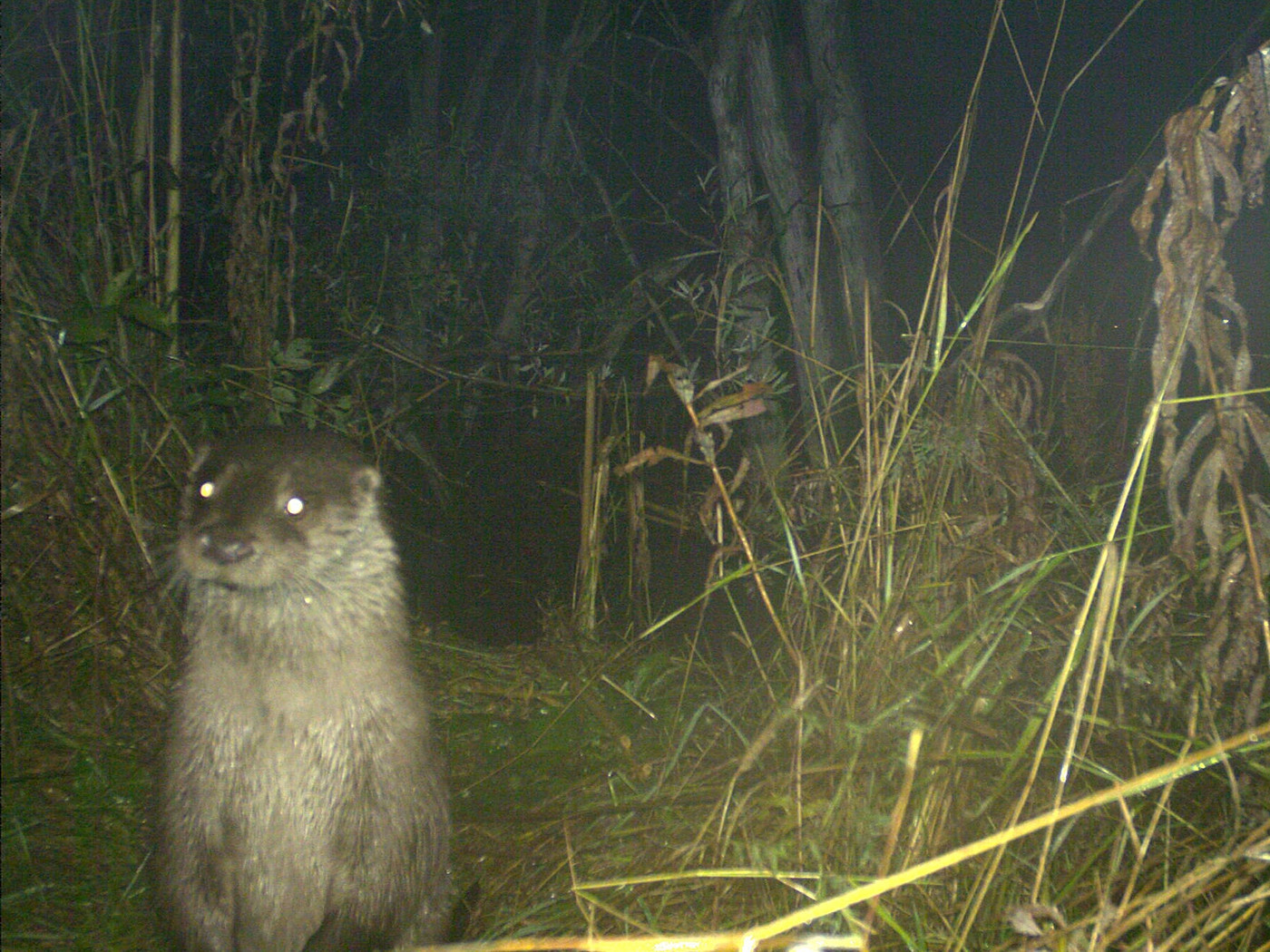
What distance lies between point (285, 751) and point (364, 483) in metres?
0.48

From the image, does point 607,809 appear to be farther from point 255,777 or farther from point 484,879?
point 255,777

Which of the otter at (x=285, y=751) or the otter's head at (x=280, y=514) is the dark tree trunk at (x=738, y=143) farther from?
the otter at (x=285, y=751)

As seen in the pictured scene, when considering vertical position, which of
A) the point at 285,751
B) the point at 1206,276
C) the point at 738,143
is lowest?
the point at 285,751

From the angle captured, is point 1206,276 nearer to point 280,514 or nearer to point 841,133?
point 280,514

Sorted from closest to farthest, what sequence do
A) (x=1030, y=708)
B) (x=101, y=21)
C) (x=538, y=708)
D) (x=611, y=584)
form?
1. (x=1030, y=708)
2. (x=101, y=21)
3. (x=538, y=708)
4. (x=611, y=584)

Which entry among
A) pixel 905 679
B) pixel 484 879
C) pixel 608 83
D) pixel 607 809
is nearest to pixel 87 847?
pixel 484 879

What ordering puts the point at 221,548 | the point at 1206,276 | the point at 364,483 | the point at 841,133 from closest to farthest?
1. the point at 1206,276
2. the point at 221,548
3. the point at 364,483
4. the point at 841,133

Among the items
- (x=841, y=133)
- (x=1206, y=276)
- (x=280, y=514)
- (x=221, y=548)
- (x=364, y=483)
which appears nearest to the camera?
(x=1206, y=276)

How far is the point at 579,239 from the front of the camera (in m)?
3.71

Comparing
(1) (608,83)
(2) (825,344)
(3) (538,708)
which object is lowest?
(3) (538,708)

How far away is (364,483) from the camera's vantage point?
178 cm

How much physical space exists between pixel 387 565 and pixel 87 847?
31.5 inches

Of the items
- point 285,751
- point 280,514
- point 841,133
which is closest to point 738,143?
point 841,133

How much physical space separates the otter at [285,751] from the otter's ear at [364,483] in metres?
0.05
